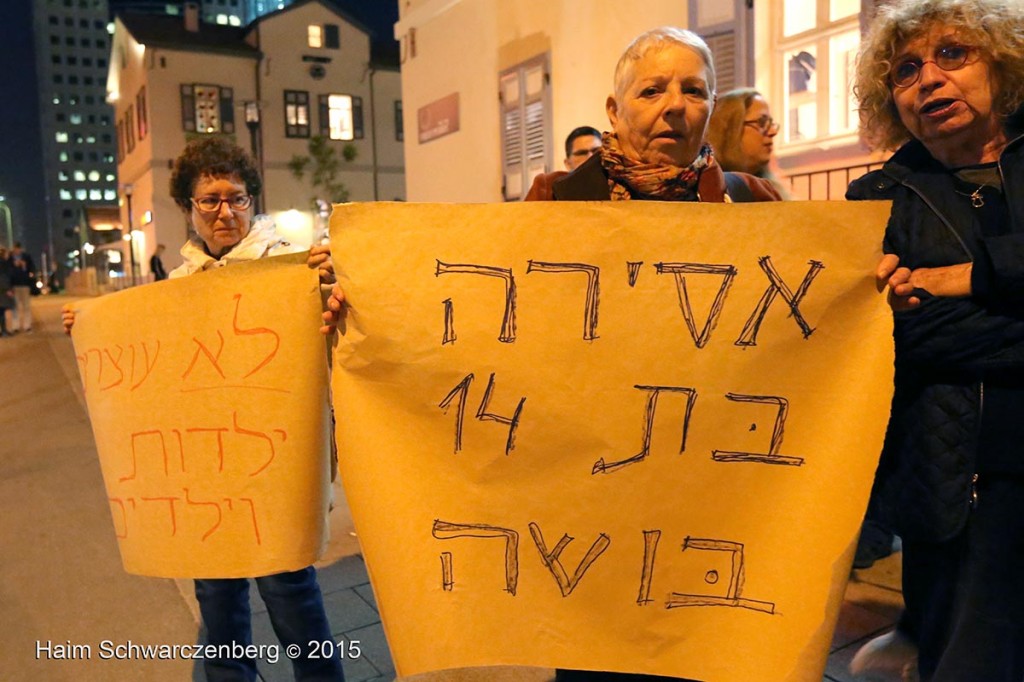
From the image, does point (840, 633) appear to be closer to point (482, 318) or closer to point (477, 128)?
point (482, 318)

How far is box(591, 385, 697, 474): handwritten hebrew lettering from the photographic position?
4.83ft

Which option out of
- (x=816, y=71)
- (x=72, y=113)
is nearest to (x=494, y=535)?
(x=816, y=71)

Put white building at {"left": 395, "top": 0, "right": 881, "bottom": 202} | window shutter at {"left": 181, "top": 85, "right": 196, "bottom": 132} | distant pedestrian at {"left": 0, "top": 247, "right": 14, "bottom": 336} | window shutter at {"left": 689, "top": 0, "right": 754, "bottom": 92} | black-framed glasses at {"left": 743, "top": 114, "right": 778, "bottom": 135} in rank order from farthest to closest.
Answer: window shutter at {"left": 181, "top": 85, "right": 196, "bottom": 132}, distant pedestrian at {"left": 0, "top": 247, "right": 14, "bottom": 336}, window shutter at {"left": 689, "top": 0, "right": 754, "bottom": 92}, white building at {"left": 395, "top": 0, "right": 881, "bottom": 202}, black-framed glasses at {"left": 743, "top": 114, "right": 778, "bottom": 135}

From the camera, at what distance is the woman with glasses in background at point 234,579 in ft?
6.84

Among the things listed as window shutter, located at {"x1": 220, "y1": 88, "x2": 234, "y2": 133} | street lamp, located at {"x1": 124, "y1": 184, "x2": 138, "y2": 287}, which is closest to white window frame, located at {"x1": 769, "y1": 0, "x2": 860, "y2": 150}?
window shutter, located at {"x1": 220, "y1": 88, "x2": 234, "y2": 133}

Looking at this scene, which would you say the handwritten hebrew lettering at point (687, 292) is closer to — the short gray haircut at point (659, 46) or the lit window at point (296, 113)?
the short gray haircut at point (659, 46)

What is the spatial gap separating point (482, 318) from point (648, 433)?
15.7 inches

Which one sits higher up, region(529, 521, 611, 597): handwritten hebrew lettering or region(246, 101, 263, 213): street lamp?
region(246, 101, 263, 213): street lamp

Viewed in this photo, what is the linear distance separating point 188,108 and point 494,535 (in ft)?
99.2

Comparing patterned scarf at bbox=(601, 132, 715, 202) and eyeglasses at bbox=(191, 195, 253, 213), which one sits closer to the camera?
patterned scarf at bbox=(601, 132, 715, 202)

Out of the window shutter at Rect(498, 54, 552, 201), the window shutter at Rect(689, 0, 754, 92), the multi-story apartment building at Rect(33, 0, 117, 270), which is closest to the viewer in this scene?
the window shutter at Rect(689, 0, 754, 92)

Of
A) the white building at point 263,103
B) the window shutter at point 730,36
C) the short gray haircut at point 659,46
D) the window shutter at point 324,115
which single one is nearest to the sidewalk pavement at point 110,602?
the short gray haircut at point 659,46

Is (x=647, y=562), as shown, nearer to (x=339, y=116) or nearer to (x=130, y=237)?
(x=339, y=116)

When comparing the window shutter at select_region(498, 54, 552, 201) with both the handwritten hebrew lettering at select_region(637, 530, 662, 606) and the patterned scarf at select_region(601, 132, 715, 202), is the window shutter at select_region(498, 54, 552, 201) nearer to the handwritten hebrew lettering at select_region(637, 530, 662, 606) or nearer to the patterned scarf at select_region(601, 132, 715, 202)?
the patterned scarf at select_region(601, 132, 715, 202)
